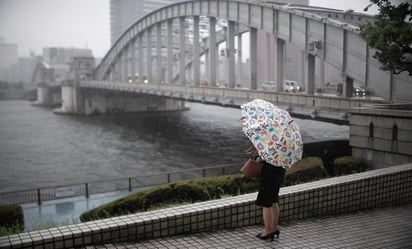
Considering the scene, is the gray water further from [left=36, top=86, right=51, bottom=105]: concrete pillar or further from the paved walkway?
[left=36, top=86, right=51, bottom=105]: concrete pillar

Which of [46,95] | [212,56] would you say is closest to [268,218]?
[212,56]

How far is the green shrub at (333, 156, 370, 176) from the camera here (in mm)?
14578

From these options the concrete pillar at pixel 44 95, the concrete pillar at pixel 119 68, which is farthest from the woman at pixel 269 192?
the concrete pillar at pixel 44 95

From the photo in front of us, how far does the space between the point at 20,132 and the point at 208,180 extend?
183 feet

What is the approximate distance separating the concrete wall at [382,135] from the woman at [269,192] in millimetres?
9427

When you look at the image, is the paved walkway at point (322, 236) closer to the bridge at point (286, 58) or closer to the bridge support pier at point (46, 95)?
the bridge at point (286, 58)

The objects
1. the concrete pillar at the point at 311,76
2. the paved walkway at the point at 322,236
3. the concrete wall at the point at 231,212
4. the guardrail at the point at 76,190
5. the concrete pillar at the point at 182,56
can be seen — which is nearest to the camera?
the concrete wall at the point at 231,212

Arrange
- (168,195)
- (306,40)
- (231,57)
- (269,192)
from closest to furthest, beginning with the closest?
(269,192)
(168,195)
(306,40)
(231,57)

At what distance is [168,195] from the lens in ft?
37.1

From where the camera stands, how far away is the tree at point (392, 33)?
15.0 m

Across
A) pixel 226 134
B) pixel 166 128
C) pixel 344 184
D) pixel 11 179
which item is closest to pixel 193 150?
pixel 226 134

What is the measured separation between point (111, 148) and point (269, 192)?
4288 centimetres

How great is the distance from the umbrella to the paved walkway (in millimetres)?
1485

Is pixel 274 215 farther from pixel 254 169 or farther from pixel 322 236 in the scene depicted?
pixel 322 236
